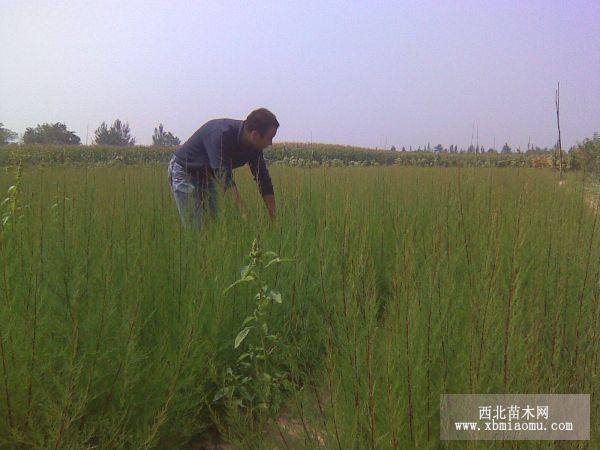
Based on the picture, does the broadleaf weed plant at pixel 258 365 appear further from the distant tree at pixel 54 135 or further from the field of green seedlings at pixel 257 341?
the distant tree at pixel 54 135

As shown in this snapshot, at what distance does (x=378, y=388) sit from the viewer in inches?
60.9

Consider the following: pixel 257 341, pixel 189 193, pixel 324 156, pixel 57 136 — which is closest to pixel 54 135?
pixel 57 136

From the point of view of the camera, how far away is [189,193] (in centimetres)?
352

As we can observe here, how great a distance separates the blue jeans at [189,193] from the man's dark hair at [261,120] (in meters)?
0.54

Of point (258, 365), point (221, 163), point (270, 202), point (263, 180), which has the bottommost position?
point (258, 365)

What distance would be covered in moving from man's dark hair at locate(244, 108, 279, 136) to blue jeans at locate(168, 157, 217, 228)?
543 millimetres

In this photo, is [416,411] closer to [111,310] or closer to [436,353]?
[436,353]

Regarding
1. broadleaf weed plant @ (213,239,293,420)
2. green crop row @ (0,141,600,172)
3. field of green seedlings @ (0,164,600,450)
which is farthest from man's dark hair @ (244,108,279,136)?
green crop row @ (0,141,600,172)

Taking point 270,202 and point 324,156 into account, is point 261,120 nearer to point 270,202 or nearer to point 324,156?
point 270,202

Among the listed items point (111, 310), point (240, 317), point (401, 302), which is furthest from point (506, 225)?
point (111, 310)

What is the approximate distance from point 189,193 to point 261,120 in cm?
82

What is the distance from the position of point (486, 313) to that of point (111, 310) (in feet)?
4.60

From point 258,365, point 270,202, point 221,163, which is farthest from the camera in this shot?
point 270,202

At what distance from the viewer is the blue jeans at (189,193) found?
11.4 ft
